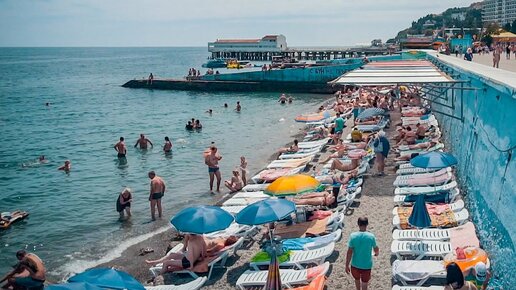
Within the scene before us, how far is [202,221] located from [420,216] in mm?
3935

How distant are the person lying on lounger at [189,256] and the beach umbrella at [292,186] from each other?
2032 mm

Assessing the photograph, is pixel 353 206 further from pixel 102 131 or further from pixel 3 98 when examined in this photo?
pixel 3 98

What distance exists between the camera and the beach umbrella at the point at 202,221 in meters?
8.81

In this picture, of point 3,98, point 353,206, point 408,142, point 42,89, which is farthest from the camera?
point 42,89

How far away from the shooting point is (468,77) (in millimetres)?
12586

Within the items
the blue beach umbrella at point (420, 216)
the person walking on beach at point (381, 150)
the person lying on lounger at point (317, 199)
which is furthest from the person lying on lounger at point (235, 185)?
the blue beach umbrella at point (420, 216)

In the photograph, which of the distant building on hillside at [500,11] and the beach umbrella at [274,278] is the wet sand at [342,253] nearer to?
the beach umbrella at [274,278]

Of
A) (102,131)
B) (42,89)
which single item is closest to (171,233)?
(102,131)

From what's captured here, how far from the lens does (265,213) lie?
8.94 metres

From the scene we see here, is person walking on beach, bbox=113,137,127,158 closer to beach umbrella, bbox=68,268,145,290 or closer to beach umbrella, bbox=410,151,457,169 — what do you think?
beach umbrella, bbox=410,151,457,169

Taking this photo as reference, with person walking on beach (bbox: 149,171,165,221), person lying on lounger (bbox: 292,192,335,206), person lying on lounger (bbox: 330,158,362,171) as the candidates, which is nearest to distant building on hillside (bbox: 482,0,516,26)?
person lying on lounger (bbox: 330,158,362,171)

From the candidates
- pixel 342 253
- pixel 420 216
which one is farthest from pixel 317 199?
pixel 420 216

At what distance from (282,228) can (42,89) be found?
207 feet

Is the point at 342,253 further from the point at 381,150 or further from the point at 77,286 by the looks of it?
the point at 381,150
